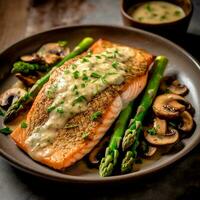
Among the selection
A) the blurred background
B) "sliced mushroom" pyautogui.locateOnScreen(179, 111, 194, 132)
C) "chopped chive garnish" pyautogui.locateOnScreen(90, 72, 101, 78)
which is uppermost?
"chopped chive garnish" pyautogui.locateOnScreen(90, 72, 101, 78)

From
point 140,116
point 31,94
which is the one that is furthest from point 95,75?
point 31,94

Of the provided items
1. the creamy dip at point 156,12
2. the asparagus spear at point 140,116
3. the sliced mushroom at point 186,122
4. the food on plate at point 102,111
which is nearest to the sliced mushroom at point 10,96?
the food on plate at point 102,111

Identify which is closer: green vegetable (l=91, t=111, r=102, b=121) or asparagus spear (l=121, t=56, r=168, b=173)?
asparagus spear (l=121, t=56, r=168, b=173)

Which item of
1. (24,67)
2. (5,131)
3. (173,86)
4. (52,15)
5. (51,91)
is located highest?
(51,91)

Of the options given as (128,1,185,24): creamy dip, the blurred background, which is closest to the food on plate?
(128,1,185,24): creamy dip

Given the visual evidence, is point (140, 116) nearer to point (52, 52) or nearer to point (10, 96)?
point (10, 96)

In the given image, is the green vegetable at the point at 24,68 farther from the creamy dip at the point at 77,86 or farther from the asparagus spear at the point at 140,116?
the asparagus spear at the point at 140,116

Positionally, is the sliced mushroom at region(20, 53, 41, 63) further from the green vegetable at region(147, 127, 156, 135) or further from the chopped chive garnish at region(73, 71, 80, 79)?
the green vegetable at region(147, 127, 156, 135)

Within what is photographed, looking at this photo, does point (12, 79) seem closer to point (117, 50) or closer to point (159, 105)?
point (117, 50)
